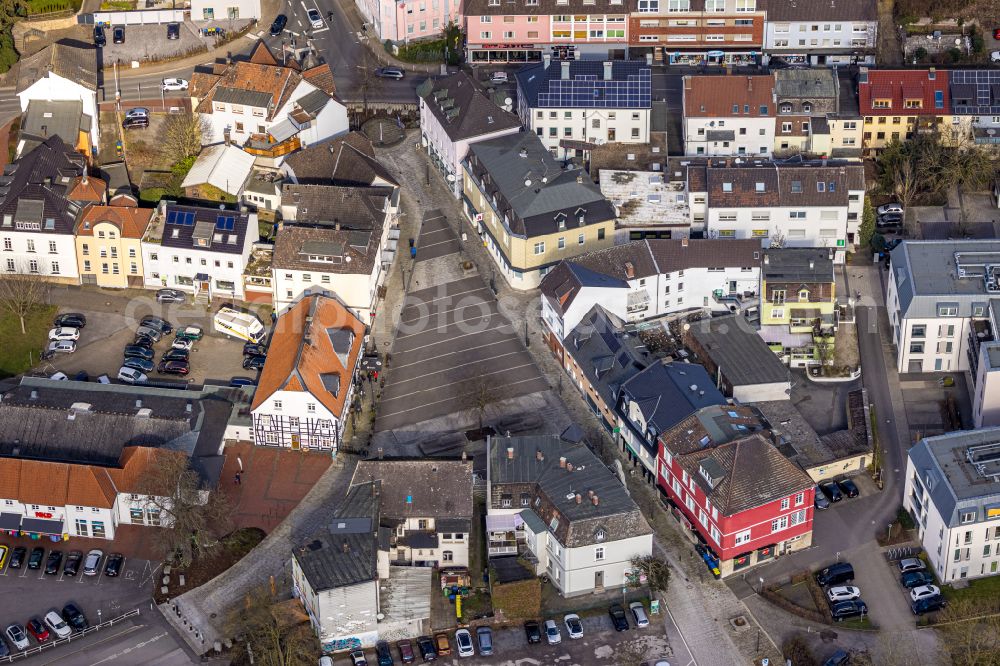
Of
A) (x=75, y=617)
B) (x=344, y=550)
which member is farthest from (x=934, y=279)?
(x=75, y=617)

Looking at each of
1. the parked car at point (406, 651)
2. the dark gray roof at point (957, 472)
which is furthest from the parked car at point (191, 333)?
the dark gray roof at point (957, 472)

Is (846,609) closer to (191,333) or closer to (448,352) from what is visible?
(448,352)

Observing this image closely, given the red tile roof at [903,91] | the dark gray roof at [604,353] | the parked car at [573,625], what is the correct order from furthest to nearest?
the red tile roof at [903,91]
the dark gray roof at [604,353]
the parked car at [573,625]

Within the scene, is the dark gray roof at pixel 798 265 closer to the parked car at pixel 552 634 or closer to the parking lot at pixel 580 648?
the parking lot at pixel 580 648

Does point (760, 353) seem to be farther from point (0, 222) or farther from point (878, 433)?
point (0, 222)

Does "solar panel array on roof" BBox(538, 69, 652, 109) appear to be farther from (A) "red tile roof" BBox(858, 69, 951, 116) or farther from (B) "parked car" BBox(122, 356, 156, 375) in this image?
(B) "parked car" BBox(122, 356, 156, 375)

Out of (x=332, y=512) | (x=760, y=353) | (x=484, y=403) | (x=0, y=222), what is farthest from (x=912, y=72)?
(x=0, y=222)
